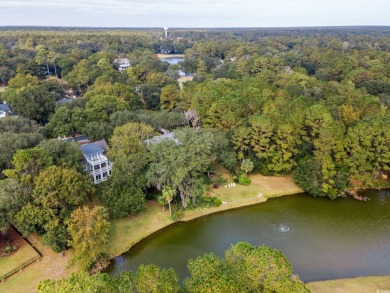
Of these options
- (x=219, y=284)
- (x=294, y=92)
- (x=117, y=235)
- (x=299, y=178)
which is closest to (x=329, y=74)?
(x=294, y=92)

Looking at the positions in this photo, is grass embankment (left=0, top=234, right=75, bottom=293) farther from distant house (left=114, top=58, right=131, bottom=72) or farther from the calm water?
distant house (left=114, top=58, right=131, bottom=72)

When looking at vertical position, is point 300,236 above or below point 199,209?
below

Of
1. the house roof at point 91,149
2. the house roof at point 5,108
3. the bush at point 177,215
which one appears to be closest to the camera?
the bush at point 177,215

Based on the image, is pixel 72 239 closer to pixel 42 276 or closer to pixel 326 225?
pixel 42 276

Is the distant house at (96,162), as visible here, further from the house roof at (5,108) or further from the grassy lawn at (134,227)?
the house roof at (5,108)

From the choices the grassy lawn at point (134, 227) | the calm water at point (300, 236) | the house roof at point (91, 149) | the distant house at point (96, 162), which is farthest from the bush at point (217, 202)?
the house roof at point (91, 149)

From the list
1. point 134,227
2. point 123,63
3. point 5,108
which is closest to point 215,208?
point 134,227

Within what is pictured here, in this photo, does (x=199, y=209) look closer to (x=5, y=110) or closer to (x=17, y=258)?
(x=17, y=258)
